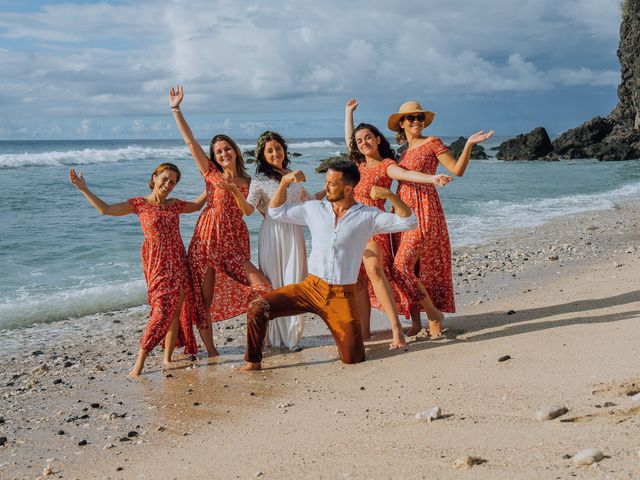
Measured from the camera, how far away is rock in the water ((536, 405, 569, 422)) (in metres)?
4.29

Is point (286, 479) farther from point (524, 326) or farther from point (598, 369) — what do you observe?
point (524, 326)

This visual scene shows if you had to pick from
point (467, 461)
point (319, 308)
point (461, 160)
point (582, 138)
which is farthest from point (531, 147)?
point (467, 461)

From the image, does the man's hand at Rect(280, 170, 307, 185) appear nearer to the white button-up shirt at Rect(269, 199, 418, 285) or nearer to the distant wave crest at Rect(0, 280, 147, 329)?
the white button-up shirt at Rect(269, 199, 418, 285)

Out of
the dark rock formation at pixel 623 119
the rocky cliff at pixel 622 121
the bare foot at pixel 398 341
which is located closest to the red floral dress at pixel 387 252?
the bare foot at pixel 398 341

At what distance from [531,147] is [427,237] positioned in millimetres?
46711

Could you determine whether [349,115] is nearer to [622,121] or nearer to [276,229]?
[276,229]

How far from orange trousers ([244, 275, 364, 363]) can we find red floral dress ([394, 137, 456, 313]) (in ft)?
2.88

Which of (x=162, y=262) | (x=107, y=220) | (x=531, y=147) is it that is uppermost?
(x=531, y=147)

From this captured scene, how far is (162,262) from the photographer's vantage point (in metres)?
6.64

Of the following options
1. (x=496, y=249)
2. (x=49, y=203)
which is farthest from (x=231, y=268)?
(x=49, y=203)

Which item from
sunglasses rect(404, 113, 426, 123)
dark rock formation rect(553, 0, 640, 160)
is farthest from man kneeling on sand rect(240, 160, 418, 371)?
dark rock formation rect(553, 0, 640, 160)

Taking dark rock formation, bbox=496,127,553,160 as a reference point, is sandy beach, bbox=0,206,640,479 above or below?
below

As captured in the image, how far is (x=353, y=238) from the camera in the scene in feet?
20.1

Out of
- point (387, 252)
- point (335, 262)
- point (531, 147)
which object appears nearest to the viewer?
point (335, 262)
